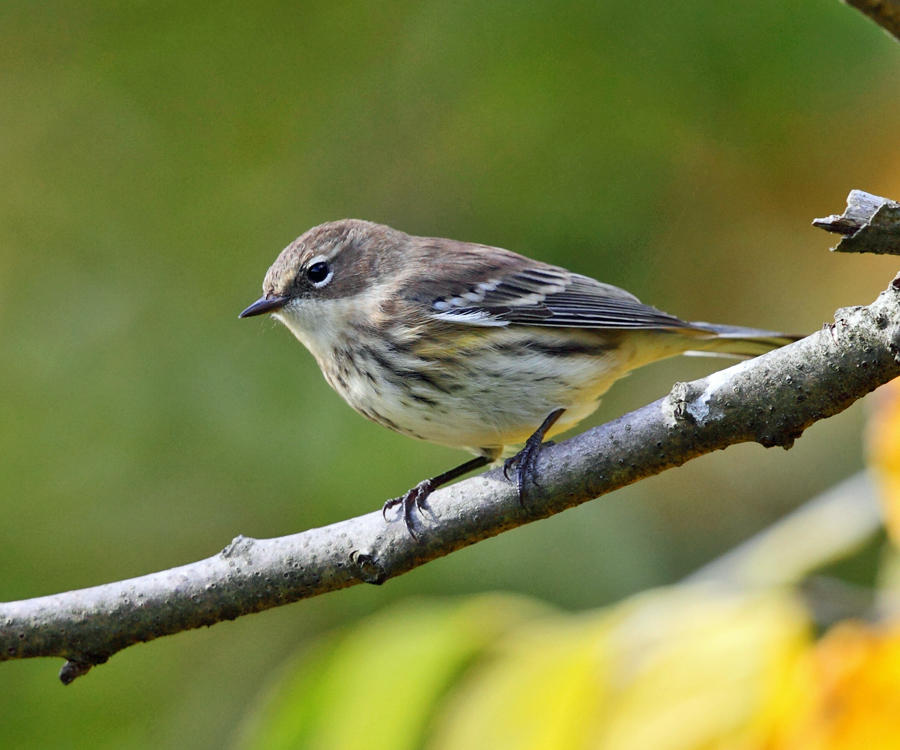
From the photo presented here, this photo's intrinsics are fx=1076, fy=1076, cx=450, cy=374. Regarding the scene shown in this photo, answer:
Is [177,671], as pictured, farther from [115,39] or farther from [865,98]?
[865,98]

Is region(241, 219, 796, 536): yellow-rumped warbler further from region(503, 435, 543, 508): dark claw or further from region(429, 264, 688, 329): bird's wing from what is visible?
region(503, 435, 543, 508): dark claw

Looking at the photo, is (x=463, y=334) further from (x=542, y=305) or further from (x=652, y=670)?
(x=652, y=670)

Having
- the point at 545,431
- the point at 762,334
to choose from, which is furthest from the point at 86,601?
the point at 762,334

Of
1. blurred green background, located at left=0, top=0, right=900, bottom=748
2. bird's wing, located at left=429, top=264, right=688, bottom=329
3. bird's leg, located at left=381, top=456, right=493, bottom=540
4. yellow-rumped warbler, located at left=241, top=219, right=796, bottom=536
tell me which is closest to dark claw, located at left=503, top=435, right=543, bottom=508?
bird's leg, located at left=381, top=456, right=493, bottom=540

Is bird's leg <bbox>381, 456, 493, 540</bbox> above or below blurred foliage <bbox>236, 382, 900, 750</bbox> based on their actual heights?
above

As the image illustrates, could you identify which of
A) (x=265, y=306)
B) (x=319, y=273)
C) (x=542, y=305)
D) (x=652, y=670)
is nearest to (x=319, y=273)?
(x=319, y=273)

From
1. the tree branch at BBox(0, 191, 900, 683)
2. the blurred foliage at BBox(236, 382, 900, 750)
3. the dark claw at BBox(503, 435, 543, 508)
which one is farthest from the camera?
the dark claw at BBox(503, 435, 543, 508)

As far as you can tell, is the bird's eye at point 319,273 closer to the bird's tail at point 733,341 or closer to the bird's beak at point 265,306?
the bird's beak at point 265,306
